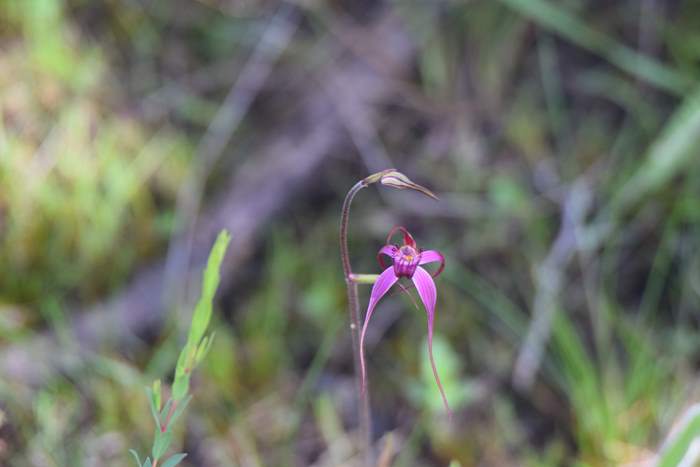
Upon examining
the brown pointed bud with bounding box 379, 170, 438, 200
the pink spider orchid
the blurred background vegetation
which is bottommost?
the blurred background vegetation

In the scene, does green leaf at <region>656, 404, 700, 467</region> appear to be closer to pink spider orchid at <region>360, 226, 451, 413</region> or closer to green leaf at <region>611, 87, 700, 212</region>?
pink spider orchid at <region>360, 226, 451, 413</region>

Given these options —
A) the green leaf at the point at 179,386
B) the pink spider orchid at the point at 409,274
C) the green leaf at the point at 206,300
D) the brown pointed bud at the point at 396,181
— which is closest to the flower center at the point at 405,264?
the pink spider orchid at the point at 409,274

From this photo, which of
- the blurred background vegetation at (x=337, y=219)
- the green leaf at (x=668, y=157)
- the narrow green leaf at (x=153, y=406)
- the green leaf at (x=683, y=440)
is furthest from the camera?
the green leaf at (x=668, y=157)

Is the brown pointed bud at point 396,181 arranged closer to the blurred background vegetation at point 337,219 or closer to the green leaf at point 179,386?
the green leaf at point 179,386

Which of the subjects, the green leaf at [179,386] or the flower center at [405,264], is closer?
the flower center at [405,264]

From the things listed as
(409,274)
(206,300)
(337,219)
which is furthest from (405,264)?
(337,219)

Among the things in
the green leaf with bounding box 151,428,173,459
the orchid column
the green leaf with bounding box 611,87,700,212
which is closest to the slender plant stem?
the orchid column

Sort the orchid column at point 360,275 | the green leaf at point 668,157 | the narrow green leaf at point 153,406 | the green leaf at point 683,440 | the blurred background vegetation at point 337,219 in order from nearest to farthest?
1. the orchid column at point 360,275
2. the narrow green leaf at point 153,406
3. the green leaf at point 683,440
4. the blurred background vegetation at point 337,219
5. the green leaf at point 668,157

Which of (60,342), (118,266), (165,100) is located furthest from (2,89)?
(60,342)

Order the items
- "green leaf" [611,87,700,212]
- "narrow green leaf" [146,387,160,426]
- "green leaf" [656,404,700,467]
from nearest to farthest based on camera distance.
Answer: "narrow green leaf" [146,387,160,426] < "green leaf" [656,404,700,467] < "green leaf" [611,87,700,212]
